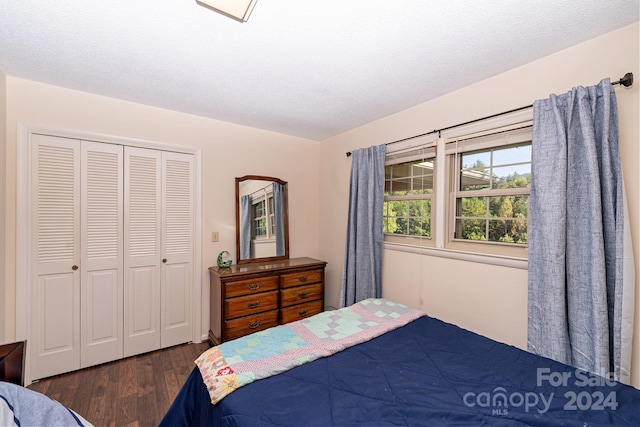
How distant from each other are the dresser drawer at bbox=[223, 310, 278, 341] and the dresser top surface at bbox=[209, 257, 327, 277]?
451mm

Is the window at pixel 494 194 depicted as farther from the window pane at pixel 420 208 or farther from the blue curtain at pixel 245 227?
the blue curtain at pixel 245 227

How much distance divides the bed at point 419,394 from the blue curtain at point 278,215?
2007mm

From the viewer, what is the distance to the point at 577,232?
61.1 inches

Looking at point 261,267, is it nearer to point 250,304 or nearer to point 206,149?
point 250,304

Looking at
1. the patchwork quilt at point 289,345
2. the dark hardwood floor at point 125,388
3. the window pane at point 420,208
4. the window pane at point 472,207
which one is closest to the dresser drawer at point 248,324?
the dark hardwood floor at point 125,388

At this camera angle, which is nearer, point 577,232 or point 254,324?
point 577,232

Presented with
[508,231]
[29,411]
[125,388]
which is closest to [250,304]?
[125,388]

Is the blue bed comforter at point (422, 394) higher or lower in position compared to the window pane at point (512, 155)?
lower

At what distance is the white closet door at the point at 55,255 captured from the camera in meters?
2.17

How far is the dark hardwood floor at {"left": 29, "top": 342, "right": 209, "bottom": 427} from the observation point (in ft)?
6.04

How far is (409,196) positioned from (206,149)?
2202mm

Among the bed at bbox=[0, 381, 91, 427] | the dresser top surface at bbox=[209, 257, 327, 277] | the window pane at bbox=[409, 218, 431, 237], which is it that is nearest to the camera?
the bed at bbox=[0, 381, 91, 427]

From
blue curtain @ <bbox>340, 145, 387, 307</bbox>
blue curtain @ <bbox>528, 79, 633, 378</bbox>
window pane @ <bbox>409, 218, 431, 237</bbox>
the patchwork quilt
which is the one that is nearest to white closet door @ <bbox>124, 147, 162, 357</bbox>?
the patchwork quilt

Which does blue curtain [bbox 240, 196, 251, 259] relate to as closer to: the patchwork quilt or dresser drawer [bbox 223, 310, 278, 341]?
dresser drawer [bbox 223, 310, 278, 341]
